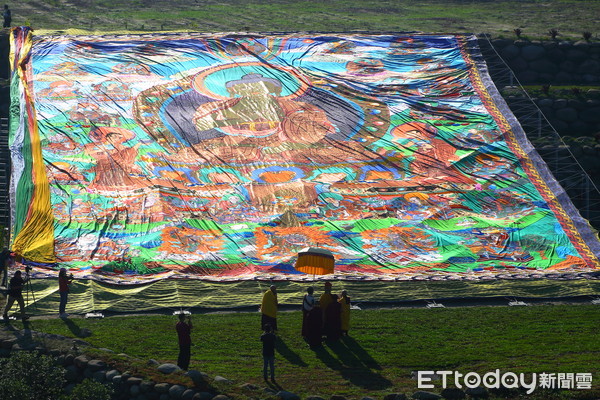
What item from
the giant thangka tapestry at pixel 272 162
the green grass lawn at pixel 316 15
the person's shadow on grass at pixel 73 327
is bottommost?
the person's shadow on grass at pixel 73 327

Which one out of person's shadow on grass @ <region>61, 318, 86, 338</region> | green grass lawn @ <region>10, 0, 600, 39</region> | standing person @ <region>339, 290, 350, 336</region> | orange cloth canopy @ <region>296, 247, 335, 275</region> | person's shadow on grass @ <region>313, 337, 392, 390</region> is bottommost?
person's shadow on grass @ <region>313, 337, 392, 390</region>

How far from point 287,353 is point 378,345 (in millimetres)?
2329

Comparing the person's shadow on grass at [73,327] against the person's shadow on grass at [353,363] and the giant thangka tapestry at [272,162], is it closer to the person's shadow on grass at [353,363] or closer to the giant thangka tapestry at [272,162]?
the giant thangka tapestry at [272,162]

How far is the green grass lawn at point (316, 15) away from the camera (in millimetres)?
52000

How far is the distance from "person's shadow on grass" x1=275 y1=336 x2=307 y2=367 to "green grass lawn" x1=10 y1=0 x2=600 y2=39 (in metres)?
29.4

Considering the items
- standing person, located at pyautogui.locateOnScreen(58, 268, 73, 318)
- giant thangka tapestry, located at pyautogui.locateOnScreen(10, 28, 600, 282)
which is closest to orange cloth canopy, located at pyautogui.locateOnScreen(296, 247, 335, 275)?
giant thangka tapestry, located at pyautogui.locateOnScreen(10, 28, 600, 282)

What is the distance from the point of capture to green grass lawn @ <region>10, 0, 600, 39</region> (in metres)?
52.0

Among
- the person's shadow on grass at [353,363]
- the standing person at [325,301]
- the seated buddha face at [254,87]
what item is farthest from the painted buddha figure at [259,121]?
the person's shadow on grass at [353,363]

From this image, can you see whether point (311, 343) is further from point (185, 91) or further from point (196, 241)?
point (185, 91)

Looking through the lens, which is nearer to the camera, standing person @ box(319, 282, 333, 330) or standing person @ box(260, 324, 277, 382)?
standing person @ box(260, 324, 277, 382)

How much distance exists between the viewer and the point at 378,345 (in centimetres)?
2370

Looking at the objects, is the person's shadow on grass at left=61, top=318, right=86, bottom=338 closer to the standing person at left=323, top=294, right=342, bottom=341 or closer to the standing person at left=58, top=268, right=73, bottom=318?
the standing person at left=58, top=268, right=73, bottom=318

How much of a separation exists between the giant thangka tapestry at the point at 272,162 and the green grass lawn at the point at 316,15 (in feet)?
29.1

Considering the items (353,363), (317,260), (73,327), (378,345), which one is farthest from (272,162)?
(353,363)
